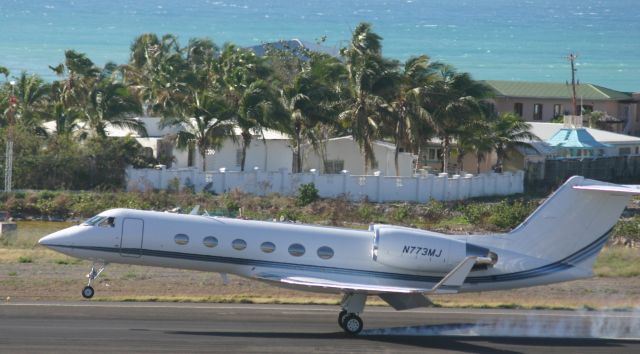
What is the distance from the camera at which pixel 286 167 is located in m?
57.9

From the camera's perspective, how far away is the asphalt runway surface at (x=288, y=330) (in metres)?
21.5

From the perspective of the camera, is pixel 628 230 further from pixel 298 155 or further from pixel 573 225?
pixel 573 225

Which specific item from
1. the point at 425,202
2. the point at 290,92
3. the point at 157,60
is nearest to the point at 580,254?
the point at 425,202

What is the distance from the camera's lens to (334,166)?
59.0m

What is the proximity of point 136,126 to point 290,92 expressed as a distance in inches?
329

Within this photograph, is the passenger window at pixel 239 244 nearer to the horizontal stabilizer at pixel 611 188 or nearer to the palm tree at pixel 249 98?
the horizontal stabilizer at pixel 611 188

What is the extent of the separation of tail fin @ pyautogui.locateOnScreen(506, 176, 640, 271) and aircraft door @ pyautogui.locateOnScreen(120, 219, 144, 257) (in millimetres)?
8057

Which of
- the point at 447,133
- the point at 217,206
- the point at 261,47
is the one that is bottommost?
the point at 217,206

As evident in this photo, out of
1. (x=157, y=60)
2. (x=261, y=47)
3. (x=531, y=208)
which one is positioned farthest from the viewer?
(x=261, y=47)

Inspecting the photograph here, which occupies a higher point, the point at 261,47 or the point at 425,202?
the point at 261,47

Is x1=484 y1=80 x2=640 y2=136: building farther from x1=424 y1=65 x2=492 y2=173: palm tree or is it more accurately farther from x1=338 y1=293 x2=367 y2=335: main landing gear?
x1=338 y1=293 x2=367 y2=335: main landing gear

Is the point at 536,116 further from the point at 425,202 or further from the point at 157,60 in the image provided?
the point at 425,202

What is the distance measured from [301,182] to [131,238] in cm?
2796


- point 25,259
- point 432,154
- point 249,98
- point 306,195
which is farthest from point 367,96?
point 25,259
